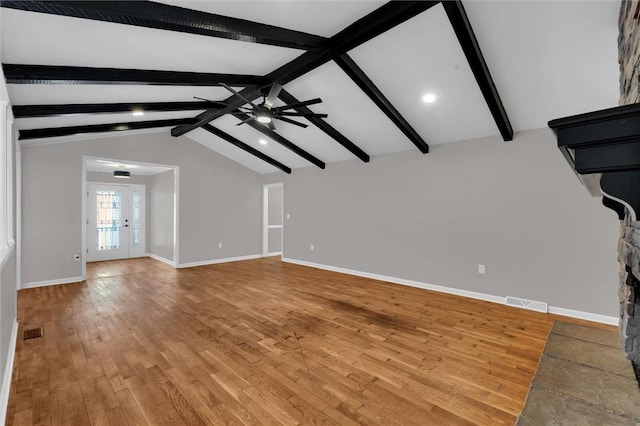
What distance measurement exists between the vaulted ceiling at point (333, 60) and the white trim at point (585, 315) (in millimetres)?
2336

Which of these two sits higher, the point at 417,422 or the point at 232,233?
the point at 232,233

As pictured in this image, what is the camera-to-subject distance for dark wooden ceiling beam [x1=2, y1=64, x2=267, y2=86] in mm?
2543

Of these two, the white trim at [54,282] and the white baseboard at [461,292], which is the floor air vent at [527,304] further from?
the white trim at [54,282]

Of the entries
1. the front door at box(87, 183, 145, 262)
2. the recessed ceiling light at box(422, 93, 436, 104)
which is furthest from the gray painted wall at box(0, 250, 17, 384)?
the front door at box(87, 183, 145, 262)

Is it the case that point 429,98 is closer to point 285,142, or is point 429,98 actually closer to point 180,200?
point 285,142

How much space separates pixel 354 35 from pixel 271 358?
3112mm

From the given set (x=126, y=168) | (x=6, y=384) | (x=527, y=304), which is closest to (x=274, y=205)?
(x=126, y=168)

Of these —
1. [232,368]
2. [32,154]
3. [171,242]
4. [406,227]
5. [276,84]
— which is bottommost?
[232,368]

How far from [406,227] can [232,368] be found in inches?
144

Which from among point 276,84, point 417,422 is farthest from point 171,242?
point 417,422

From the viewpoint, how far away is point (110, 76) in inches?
116

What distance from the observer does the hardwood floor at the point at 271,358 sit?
6.03 ft

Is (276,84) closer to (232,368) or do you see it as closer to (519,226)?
(232,368)

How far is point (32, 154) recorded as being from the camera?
473cm
